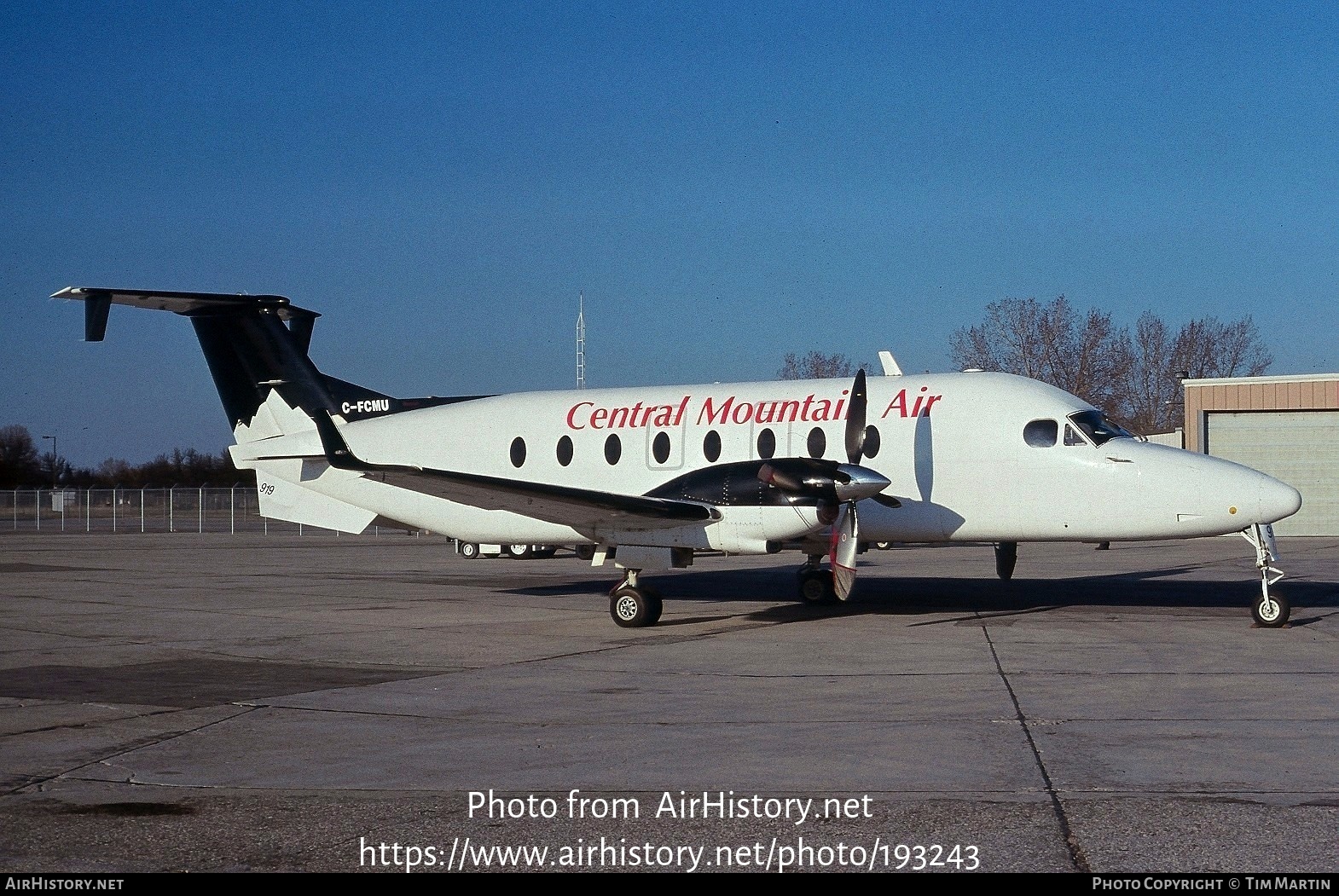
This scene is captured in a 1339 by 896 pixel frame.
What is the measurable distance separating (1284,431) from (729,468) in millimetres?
35781

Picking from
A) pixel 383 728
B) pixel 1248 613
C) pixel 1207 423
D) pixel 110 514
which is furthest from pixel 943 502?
pixel 110 514

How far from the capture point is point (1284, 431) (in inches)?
1768

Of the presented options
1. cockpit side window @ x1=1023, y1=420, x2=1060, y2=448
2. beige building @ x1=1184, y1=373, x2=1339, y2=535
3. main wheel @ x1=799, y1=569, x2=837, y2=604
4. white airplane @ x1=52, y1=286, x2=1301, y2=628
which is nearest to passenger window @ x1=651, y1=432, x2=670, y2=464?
white airplane @ x1=52, y1=286, x2=1301, y2=628

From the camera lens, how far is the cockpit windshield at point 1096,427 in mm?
16234

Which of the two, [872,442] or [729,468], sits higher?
[872,442]

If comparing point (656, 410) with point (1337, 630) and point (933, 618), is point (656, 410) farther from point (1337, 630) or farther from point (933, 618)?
point (1337, 630)

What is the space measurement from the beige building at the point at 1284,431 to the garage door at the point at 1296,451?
0.03m

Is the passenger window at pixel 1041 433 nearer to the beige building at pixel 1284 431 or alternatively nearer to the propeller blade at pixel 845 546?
the propeller blade at pixel 845 546

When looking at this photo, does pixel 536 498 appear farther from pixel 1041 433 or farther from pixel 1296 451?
pixel 1296 451

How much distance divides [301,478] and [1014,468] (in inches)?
459

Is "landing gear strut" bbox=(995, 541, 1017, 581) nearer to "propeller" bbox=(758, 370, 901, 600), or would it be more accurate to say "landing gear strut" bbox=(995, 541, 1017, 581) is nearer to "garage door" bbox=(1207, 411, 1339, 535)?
"propeller" bbox=(758, 370, 901, 600)

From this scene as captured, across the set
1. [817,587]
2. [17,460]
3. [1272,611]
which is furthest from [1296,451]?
[17,460]

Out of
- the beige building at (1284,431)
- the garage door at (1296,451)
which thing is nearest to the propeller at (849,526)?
the beige building at (1284,431)

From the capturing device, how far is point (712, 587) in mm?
23266
